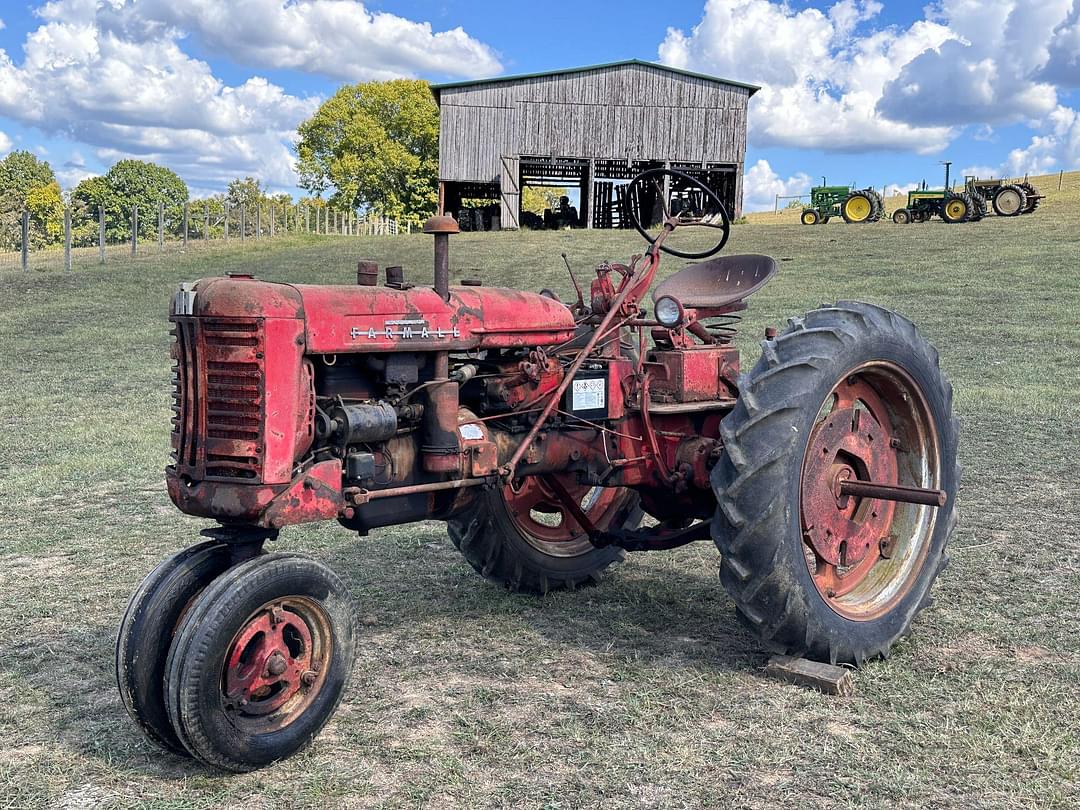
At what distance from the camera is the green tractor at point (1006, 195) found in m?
29.7

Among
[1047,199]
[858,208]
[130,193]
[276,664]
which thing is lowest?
[276,664]

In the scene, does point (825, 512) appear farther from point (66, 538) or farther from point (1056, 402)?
point (1056, 402)

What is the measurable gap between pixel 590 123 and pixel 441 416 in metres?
31.7

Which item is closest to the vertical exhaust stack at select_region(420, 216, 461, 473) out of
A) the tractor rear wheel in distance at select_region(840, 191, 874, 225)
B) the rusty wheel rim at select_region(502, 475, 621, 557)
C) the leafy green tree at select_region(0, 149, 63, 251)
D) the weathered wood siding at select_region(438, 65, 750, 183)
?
the rusty wheel rim at select_region(502, 475, 621, 557)

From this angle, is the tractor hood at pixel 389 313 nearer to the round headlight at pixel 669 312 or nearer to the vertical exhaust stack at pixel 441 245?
the vertical exhaust stack at pixel 441 245

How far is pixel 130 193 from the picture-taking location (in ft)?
299

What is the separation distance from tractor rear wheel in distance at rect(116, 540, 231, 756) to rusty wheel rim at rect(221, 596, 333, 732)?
0.21 meters

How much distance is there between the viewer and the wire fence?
26.4m

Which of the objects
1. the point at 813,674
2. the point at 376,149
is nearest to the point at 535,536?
the point at 813,674

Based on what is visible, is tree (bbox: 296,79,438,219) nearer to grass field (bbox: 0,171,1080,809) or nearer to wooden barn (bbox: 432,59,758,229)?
wooden barn (bbox: 432,59,758,229)

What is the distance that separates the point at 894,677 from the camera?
3.91 m

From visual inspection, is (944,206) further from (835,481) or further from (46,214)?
(46,214)

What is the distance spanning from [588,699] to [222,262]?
2393cm

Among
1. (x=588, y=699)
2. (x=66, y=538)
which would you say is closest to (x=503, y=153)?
(x=66, y=538)
